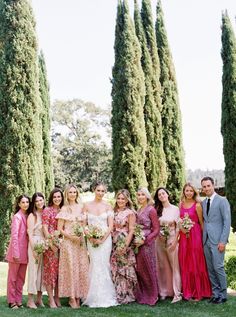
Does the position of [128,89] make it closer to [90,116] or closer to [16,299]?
[16,299]

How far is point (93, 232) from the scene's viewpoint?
6.97 m

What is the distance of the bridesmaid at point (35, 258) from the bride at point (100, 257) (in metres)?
0.80

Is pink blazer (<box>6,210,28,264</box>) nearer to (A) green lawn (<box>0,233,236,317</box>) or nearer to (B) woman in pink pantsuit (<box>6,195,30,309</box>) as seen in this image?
(B) woman in pink pantsuit (<box>6,195,30,309</box>)

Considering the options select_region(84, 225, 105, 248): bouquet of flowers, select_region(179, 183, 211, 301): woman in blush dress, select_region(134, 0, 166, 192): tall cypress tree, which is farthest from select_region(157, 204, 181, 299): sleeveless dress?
select_region(134, 0, 166, 192): tall cypress tree

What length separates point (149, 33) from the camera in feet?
66.9

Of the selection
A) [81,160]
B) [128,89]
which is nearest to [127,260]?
[128,89]

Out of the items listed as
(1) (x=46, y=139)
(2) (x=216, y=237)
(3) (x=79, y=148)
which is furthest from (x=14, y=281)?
(3) (x=79, y=148)

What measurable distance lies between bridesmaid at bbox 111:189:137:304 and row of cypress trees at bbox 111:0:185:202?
28.1 feet

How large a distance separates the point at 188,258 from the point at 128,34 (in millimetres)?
12322

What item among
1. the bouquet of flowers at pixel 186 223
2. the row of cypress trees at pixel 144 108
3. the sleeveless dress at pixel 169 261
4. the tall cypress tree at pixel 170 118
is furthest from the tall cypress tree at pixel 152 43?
the bouquet of flowers at pixel 186 223

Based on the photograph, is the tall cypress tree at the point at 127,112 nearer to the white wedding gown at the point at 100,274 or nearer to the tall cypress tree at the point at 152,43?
the tall cypress tree at the point at 152,43

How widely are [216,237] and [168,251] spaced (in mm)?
962

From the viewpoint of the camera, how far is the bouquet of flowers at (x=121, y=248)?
7074 mm

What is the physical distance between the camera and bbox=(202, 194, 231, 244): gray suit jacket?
6.91m
